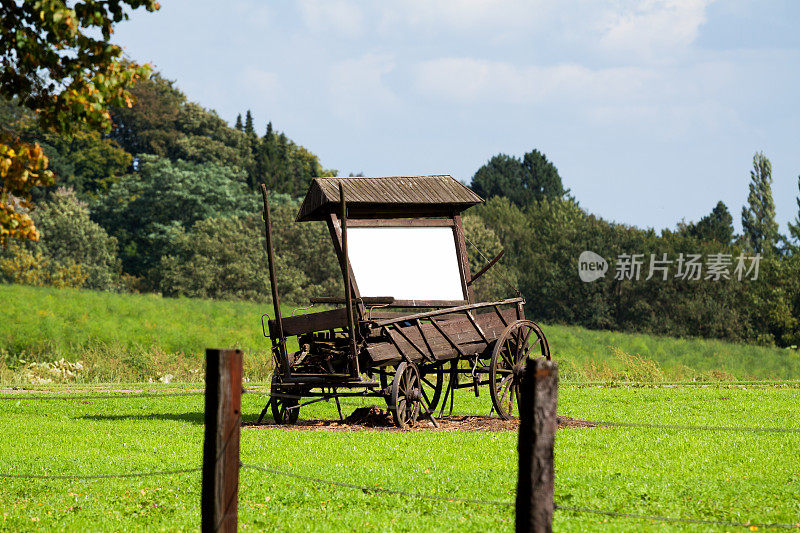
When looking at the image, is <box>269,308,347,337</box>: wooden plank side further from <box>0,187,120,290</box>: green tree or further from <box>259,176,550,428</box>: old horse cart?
<box>0,187,120,290</box>: green tree

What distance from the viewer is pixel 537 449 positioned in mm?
5547

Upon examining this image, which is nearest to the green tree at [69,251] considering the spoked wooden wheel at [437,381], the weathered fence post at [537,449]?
the spoked wooden wheel at [437,381]

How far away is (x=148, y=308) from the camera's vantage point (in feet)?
139

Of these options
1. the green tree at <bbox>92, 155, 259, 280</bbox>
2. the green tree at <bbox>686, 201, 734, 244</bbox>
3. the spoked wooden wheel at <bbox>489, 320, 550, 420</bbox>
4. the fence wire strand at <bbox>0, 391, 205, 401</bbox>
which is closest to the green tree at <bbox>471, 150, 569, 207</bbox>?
the green tree at <bbox>686, 201, 734, 244</bbox>

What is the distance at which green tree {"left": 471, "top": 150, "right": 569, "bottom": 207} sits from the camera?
8931 centimetres

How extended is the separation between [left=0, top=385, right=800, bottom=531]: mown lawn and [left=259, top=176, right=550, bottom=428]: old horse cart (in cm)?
123

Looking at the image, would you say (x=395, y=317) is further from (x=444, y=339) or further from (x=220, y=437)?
(x=220, y=437)

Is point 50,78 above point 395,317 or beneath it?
above

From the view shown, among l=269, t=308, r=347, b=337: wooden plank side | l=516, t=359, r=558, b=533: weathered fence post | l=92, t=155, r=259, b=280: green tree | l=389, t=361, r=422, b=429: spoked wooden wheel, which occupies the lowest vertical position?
l=389, t=361, r=422, b=429: spoked wooden wheel

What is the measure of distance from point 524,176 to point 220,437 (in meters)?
86.9

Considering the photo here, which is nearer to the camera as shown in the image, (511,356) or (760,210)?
(511,356)

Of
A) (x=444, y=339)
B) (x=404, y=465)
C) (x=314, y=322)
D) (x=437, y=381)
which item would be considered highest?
(x=314, y=322)

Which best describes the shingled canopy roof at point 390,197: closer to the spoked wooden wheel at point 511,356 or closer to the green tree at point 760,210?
the spoked wooden wheel at point 511,356

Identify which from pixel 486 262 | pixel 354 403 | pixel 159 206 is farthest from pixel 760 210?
pixel 354 403
